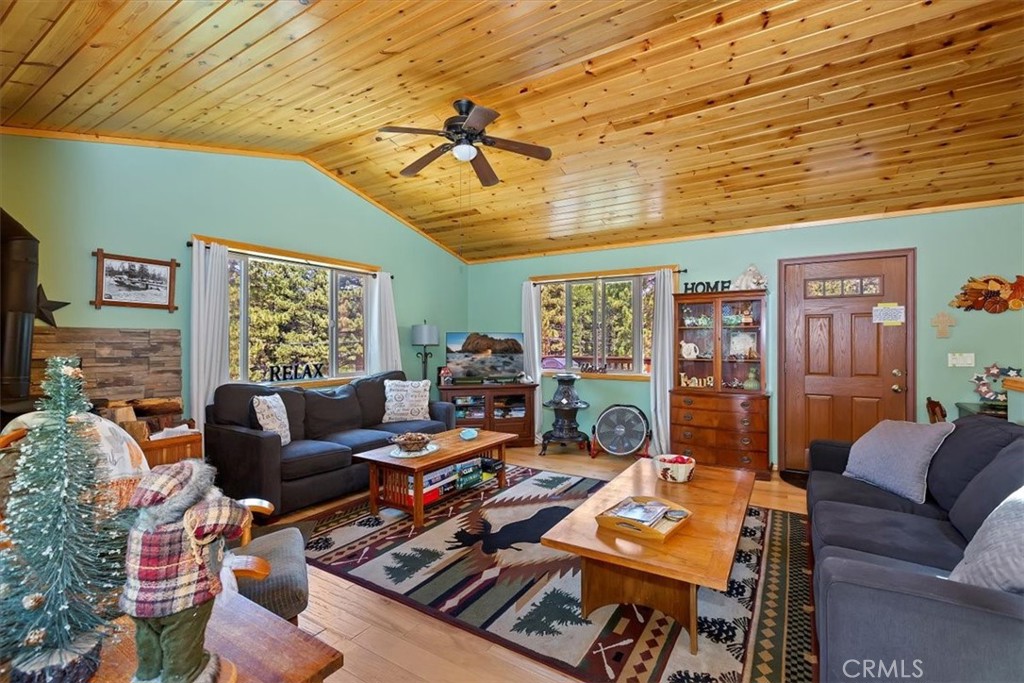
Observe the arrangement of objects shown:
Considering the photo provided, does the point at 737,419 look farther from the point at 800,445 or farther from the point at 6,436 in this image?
the point at 6,436

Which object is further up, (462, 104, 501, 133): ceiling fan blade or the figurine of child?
(462, 104, 501, 133): ceiling fan blade

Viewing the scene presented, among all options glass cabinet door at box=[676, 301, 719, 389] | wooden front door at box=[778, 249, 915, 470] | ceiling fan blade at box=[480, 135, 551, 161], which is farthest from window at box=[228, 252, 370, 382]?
wooden front door at box=[778, 249, 915, 470]

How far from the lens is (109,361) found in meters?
3.21

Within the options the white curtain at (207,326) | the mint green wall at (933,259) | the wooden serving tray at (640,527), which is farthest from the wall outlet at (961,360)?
the white curtain at (207,326)

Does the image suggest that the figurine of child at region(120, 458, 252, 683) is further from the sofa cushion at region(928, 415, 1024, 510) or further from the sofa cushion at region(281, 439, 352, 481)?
the sofa cushion at region(928, 415, 1024, 510)

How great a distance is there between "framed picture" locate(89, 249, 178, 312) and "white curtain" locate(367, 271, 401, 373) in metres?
A: 1.83

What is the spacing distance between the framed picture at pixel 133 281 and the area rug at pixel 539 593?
6.96 ft

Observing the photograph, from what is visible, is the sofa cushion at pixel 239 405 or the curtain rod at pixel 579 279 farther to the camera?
the curtain rod at pixel 579 279

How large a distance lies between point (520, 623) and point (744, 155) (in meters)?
3.49

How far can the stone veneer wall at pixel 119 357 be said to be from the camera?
9.75 ft

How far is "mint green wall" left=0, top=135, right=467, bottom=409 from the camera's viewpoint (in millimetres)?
2965

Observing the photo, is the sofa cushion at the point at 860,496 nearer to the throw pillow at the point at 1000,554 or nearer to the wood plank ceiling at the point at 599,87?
the throw pillow at the point at 1000,554

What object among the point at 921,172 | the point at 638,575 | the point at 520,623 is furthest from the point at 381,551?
the point at 921,172

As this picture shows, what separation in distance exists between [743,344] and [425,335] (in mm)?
3365
